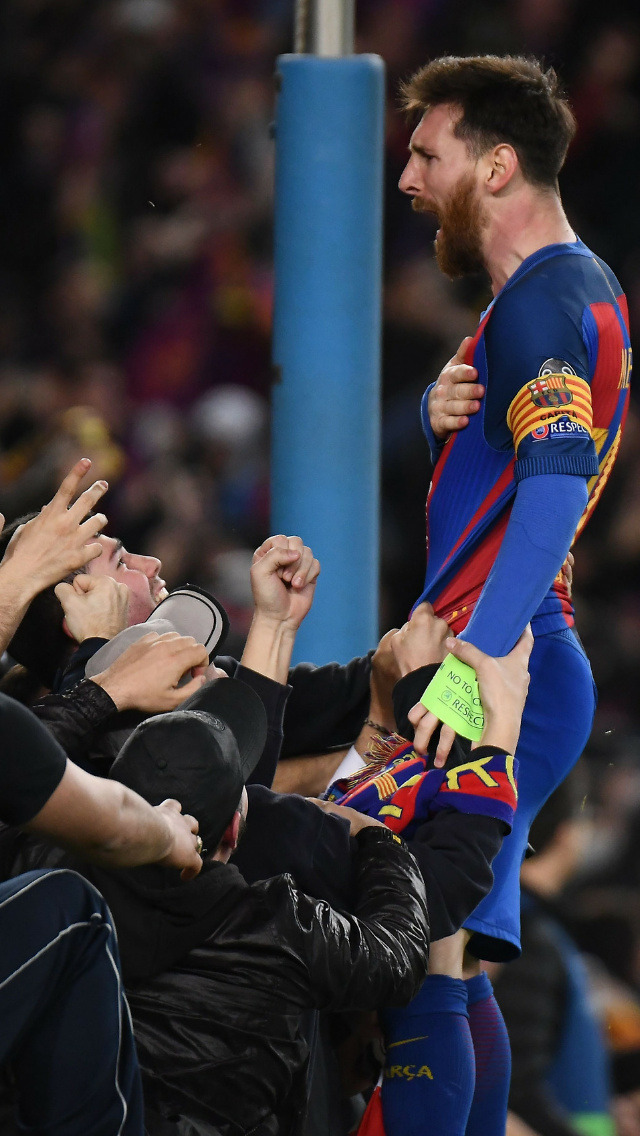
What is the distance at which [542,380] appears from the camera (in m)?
1.82

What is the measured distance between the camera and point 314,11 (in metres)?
2.86

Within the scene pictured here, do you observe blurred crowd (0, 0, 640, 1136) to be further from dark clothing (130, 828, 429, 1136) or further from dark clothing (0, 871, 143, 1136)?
dark clothing (0, 871, 143, 1136)

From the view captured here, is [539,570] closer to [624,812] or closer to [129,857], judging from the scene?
[129,857]

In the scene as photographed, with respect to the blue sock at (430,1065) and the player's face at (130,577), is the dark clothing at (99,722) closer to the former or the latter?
the player's face at (130,577)

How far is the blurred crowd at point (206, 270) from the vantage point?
173 inches

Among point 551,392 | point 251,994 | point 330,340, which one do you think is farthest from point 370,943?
point 330,340

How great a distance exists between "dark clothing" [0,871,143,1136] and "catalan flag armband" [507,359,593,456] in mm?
820

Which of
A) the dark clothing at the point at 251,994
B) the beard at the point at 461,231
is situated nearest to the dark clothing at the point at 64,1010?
the dark clothing at the point at 251,994

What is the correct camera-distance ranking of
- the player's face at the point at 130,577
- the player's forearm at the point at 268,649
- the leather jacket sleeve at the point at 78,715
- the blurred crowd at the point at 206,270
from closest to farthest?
the leather jacket sleeve at the point at 78,715 → the player's forearm at the point at 268,649 → the player's face at the point at 130,577 → the blurred crowd at the point at 206,270

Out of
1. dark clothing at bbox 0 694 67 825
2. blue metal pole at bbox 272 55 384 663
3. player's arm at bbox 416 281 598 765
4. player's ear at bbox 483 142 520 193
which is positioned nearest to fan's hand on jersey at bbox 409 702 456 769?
player's arm at bbox 416 281 598 765

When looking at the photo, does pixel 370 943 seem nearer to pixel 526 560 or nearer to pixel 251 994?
pixel 251 994

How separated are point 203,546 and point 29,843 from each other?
2.64 metres

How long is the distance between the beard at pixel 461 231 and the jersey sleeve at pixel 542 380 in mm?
145

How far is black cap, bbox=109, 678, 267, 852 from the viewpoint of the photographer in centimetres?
154
